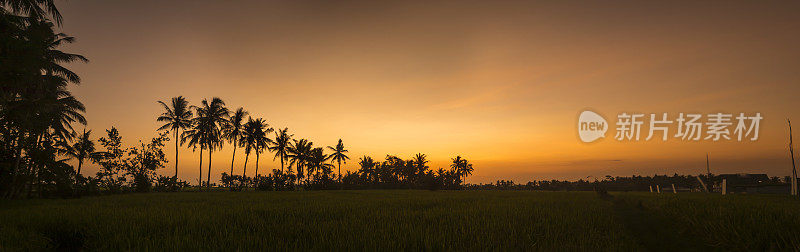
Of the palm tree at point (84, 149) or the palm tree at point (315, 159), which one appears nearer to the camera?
the palm tree at point (84, 149)

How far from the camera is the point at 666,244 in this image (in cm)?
721

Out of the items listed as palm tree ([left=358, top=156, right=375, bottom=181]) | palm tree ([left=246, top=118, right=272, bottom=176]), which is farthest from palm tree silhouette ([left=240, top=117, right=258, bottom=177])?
palm tree ([left=358, top=156, right=375, bottom=181])

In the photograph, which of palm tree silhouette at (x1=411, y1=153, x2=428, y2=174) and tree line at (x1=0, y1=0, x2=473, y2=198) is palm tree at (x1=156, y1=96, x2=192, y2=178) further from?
palm tree silhouette at (x1=411, y1=153, x2=428, y2=174)

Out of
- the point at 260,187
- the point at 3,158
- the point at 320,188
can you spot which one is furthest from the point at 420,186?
the point at 3,158

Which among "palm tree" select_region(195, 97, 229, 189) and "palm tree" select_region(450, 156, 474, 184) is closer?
"palm tree" select_region(195, 97, 229, 189)

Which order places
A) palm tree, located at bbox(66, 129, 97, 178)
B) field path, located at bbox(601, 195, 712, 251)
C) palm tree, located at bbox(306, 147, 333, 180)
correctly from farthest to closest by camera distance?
palm tree, located at bbox(306, 147, 333, 180), palm tree, located at bbox(66, 129, 97, 178), field path, located at bbox(601, 195, 712, 251)

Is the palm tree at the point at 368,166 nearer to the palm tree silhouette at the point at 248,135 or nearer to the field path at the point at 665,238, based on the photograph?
the palm tree silhouette at the point at 248,135

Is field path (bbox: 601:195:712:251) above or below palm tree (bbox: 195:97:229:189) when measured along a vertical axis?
below

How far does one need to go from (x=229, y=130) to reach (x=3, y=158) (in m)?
28.4

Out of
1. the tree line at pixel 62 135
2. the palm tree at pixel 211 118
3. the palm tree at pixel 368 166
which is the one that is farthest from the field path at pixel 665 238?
the palm tree at pixel 368 166

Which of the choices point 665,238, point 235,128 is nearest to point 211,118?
point 235,128

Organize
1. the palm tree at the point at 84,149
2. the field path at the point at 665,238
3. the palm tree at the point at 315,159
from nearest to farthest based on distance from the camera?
the field path at the point at 665,238 → the palm tree at the point at 84,149 → the palm tree at the point at 315,159

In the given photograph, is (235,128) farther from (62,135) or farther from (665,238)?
(665,238)

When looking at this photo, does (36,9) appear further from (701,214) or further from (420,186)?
(420,186)
